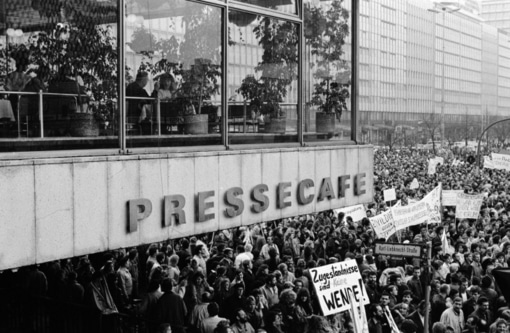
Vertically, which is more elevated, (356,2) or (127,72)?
(356,2)

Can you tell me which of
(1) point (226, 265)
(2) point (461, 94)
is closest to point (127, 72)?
(1) point (226, 265)

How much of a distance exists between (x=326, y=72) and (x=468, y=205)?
373 inches

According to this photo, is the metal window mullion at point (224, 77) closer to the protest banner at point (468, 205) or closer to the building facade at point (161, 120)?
the building facade at point (161, 120)

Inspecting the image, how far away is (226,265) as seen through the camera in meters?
13.8

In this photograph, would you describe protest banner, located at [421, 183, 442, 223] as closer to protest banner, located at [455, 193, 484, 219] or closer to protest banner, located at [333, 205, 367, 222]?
protest banner, located at [455, 193, 484, 219]

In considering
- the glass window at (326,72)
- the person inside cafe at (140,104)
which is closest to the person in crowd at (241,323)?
the person inside cafe at (140,104)

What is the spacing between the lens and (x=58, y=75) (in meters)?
8.15

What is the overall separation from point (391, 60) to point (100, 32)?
118791 mm

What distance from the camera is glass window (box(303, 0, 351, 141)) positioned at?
1291 centimetres

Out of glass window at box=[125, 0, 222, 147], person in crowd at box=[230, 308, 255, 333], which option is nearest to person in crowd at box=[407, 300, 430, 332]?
person in crowd at box=[230, 308, 255, 333]

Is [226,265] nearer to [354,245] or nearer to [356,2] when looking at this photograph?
[354,245]

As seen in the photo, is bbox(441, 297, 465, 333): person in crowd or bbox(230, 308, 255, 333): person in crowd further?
bbox(441, 297, 465, 333): person in crowd

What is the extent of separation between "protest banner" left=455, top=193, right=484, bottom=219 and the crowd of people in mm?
3118

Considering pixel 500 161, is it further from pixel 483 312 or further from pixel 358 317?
pixel 358 317
